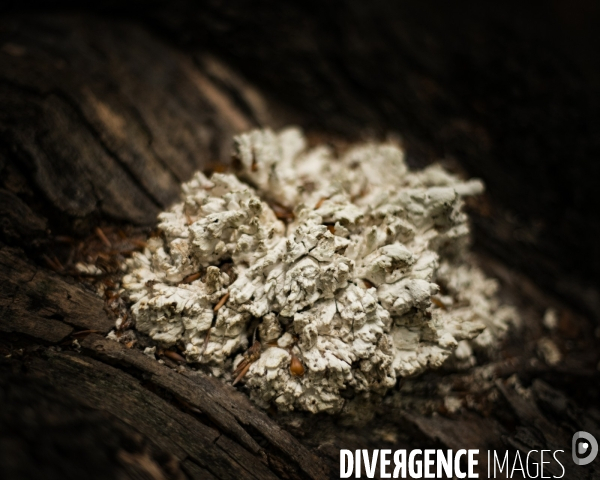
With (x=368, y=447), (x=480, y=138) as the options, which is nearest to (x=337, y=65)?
(x=480, y=138)

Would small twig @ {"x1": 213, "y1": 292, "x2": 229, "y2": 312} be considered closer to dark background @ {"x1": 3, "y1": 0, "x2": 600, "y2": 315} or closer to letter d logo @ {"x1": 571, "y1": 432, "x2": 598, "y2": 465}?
letter d logo @ {"x1": 571, "y1": 432, "x2": 598, "y2": 465}

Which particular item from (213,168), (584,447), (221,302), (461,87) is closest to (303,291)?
(221,302)

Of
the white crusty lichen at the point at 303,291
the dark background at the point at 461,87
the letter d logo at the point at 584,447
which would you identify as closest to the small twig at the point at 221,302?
the white crusty lichen at the point at 303,291

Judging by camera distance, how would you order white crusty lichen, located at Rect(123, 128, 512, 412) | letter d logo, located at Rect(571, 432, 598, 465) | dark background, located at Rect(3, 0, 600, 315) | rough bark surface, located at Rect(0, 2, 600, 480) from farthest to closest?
dark background, located at Rect(3, 0, 600, 315), letter d logo, located at Rect(571, 432, 598, 465), white crusty lichen, located at Rect(123, 128, 512, 412), rough bark surface, located at Rect(0, 2, 600, 480)

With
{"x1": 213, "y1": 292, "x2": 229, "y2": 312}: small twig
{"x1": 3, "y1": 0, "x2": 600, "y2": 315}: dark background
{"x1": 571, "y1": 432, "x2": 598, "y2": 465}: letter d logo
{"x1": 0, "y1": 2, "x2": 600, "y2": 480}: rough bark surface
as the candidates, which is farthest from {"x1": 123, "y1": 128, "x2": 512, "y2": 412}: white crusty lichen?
{"x1": 3, "y1": 0, "x2": 600, "y2": 315}: dark background

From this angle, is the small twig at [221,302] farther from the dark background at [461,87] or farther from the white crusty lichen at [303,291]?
the dark background at [461,87]

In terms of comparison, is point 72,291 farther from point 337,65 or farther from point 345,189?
point 337,65
